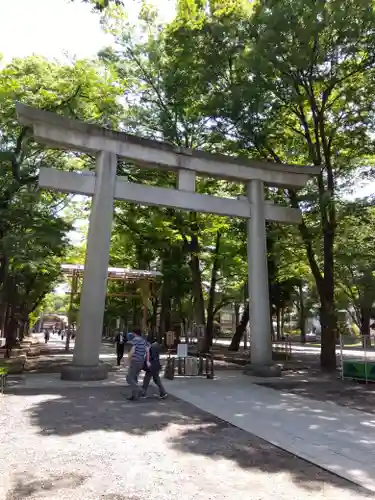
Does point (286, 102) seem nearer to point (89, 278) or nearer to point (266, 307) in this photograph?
point (266, 307)

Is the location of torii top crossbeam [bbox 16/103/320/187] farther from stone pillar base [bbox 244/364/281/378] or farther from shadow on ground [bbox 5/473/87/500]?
shadow on ground [bbox 5/473/87/500]

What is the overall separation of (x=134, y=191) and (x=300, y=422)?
328 inches

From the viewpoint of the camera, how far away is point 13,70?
13945mm

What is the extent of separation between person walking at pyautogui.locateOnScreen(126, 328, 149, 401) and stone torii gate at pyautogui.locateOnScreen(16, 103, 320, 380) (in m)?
3.04

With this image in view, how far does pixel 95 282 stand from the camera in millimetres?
11602

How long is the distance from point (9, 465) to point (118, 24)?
62.5 feet

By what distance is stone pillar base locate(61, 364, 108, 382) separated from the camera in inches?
435

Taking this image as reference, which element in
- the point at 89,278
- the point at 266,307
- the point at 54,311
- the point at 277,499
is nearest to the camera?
the point at 277,499

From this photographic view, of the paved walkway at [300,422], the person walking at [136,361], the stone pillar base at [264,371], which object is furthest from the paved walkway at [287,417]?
the person walking at [136,361]

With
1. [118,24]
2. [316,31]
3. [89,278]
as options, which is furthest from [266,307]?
[118,24]

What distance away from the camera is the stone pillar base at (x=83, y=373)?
1104cm

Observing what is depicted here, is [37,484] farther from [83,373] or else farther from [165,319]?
[165,319]

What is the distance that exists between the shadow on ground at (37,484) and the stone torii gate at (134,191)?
7.09 meters

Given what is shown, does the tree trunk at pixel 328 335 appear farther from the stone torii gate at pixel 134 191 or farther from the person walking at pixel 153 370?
the person walking at pixel 153 370
